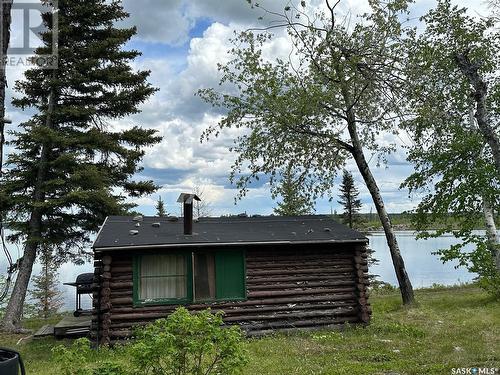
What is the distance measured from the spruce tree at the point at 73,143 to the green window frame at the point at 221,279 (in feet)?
14.9

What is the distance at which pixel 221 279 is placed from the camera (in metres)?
13.6

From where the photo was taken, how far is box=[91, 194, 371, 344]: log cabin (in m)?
12.8

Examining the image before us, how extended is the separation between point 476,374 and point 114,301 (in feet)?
30.1

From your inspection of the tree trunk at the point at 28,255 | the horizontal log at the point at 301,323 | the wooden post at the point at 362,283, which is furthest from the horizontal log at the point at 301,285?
the tree trunk at the point at 28,255

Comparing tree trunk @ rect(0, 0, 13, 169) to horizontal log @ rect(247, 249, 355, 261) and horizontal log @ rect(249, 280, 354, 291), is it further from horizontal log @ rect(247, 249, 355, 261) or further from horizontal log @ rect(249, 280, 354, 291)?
horizontal log @ rect(249, 280, 354, 291)

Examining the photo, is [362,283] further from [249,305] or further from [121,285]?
[121,285]

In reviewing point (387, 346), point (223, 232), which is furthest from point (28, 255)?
point (387, 346)

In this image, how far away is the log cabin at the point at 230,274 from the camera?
12.8 m

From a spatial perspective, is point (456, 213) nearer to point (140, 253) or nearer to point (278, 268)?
point (278, 268)

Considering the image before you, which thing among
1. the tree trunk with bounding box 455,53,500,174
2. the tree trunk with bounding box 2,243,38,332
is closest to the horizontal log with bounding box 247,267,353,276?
the tree trunk with bounding box 455,53,500,174

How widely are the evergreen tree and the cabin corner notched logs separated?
22.1 meters

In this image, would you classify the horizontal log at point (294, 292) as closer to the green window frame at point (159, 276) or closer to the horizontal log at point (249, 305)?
the horizontal log at point (249, 305)

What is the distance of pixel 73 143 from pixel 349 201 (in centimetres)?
2484

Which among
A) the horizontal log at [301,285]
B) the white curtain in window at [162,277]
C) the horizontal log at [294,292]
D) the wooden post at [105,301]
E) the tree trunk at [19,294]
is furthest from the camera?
the tree trunk at [19,294]
